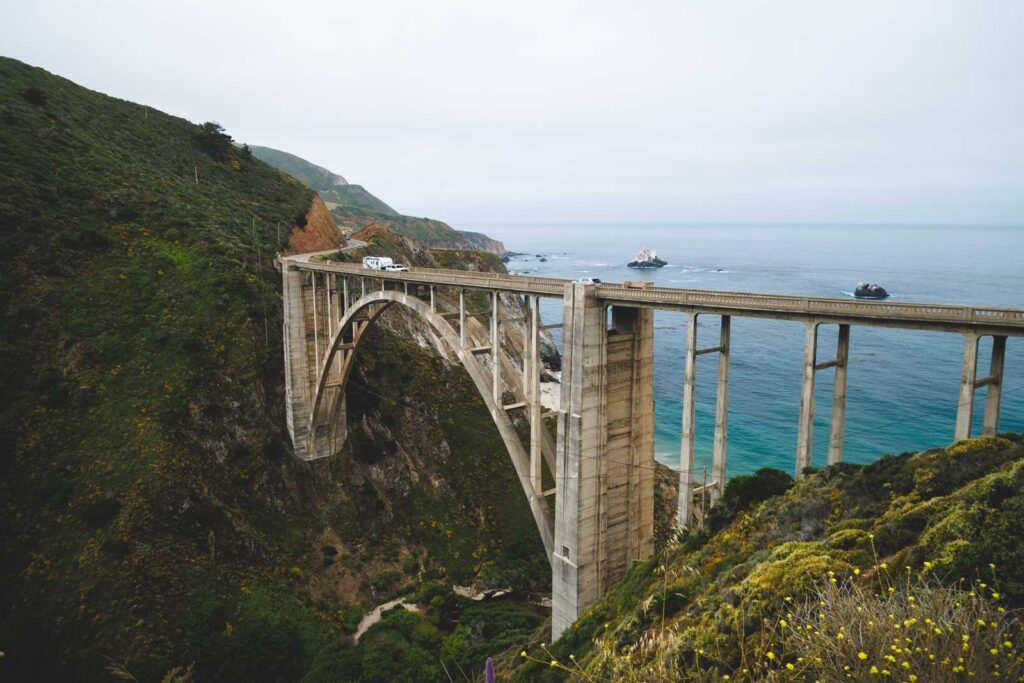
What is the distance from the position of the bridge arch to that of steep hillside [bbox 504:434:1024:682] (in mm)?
6958

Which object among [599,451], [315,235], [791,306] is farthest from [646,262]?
[791,306]

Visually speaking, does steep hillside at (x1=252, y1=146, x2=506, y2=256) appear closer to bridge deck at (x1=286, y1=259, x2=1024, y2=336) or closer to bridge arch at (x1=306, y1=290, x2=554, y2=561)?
bridge arch at (x1=306, y1=290, x2=554, y2=561)

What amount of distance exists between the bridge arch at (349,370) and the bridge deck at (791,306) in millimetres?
2674

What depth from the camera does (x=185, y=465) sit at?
30.6 meters

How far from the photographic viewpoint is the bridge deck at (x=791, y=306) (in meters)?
12.3

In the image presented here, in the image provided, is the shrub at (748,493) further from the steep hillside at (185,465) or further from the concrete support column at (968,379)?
the steep hillside at (185,465)

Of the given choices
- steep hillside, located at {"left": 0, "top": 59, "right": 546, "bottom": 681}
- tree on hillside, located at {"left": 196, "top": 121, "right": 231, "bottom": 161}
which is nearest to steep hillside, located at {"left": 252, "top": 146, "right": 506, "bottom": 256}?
tree on hillside, located at {"left": 196, "top": 121, "right": 231, "bottom": 161}

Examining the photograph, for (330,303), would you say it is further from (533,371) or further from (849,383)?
(849,383)

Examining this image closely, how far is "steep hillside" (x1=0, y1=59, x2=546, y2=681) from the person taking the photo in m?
25.5

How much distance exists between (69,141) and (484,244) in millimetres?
152064

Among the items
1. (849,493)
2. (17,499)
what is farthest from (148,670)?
(849,493)

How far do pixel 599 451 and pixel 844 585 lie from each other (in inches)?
448

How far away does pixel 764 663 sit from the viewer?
362 inches

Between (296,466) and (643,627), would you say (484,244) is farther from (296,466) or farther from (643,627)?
(643,627)
